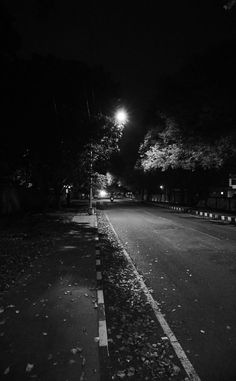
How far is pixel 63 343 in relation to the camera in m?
4.86

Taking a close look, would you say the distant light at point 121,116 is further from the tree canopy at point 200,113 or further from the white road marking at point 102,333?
the white road marking at point 102,333

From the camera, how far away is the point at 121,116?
22.3m

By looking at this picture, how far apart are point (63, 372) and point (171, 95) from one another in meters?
26.6

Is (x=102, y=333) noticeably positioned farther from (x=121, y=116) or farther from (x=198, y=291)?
(x=121, y=116)

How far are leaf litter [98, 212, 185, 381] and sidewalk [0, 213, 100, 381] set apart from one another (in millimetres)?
311

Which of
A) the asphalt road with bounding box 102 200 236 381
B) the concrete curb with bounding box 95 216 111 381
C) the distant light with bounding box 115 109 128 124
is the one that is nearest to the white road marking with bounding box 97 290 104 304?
the concrete curb with bounding box 95 216 111 381

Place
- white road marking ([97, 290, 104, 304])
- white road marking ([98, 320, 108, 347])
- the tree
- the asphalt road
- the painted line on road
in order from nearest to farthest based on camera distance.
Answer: the painted line on road < the asphalt road < white road marking ([98, 320, 108, 347]) < white road marking ([97, 290, 104, 304]) < the tree

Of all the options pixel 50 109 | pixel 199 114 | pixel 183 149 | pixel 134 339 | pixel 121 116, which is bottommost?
pixel 134 339

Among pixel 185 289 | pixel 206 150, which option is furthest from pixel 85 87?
pixel 185 289

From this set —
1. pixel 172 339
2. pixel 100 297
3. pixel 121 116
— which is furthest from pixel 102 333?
pixel 121 116

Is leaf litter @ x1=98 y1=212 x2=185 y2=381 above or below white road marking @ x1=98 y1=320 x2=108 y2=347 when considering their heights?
below

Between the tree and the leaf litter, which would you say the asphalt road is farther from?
the tree

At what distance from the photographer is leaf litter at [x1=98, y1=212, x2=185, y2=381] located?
4148 millimetres

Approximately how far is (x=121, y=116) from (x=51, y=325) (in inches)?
728
